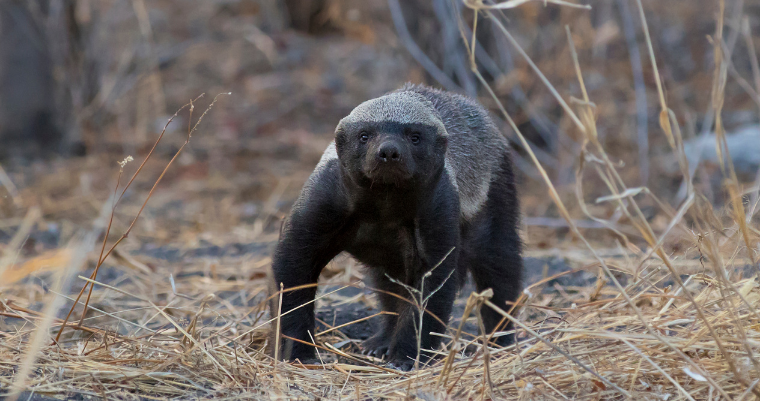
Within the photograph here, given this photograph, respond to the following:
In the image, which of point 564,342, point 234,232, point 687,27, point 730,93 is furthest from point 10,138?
point 687,27

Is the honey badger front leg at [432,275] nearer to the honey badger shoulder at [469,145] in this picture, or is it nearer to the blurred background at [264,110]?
the honey badger shoulder at [469,145]

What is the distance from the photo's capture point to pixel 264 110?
11344mm

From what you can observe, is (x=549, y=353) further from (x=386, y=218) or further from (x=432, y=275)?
(x=386, y=218)

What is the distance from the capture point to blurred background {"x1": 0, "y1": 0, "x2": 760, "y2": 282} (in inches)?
297

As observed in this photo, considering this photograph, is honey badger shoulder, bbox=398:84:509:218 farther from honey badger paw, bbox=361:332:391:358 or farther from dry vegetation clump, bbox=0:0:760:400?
dry vegetation clump, bbox=0:0:760:400

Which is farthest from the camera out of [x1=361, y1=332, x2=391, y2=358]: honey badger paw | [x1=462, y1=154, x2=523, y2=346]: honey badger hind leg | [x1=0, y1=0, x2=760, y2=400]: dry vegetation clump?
[x1=462, y1=154, x2=523, y2=346]: honey badger hind leg

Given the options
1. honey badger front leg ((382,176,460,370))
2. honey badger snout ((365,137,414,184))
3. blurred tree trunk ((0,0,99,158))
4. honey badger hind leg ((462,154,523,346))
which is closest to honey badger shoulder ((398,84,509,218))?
honey badger hind leg ((462,154,523,346))

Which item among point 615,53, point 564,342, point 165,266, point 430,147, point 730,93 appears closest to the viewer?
point 564,342

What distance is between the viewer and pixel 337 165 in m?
3.64

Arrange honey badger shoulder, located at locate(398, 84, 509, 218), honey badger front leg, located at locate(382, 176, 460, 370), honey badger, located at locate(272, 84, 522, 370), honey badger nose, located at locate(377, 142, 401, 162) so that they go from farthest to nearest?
honey badger shoulder, located at locate(398, 84, 509, 218) < honey badger front leg, located at locate(382, 176, 460, 370) < honey badger, located at locate(272, 84, 522, 370) < honey badger nose, located at locate(377, 142, 401, 162)

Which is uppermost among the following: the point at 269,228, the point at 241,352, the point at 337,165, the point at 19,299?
the point at 337,165

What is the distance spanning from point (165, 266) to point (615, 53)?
1009 centimetres

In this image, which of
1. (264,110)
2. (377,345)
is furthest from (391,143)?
(264,110)

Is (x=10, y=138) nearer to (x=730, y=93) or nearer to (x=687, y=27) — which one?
(x=730, y=93)
